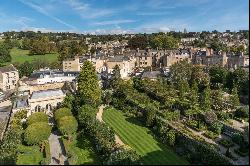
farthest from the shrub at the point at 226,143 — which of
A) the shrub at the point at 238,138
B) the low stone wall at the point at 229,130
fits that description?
the low stone wall at the point at 229,130

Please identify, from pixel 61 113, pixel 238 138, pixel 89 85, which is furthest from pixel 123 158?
pixel 89 85

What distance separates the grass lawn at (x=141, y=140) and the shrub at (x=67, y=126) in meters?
5.11

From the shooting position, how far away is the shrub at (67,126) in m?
38.6

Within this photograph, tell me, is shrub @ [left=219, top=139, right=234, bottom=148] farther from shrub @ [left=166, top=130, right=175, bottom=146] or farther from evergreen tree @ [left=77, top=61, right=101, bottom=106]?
evergreen tree @ [left=77, top=61, right=101, bottom=106]

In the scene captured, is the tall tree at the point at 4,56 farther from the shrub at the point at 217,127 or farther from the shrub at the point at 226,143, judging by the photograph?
the shrub at the point at 226,143

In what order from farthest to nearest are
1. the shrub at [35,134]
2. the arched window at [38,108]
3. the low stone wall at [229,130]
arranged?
the arched window at [38,108] → the low stone wall at [229,130] → the shrub at [35,134]

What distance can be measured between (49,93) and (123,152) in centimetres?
2908

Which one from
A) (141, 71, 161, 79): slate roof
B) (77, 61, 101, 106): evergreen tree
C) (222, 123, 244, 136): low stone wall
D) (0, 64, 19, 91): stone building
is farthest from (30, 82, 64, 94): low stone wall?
(222, 123, 244, 136): low stone wall

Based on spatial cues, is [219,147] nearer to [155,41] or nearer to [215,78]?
[215,78]

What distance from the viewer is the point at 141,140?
121ft

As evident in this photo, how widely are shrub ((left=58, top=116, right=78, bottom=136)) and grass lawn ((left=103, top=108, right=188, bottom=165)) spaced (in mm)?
5110

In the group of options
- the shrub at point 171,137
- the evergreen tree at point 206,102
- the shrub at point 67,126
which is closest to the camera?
the shrub at point 171,137

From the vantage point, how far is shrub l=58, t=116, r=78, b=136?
38562mm

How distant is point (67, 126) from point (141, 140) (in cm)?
847
